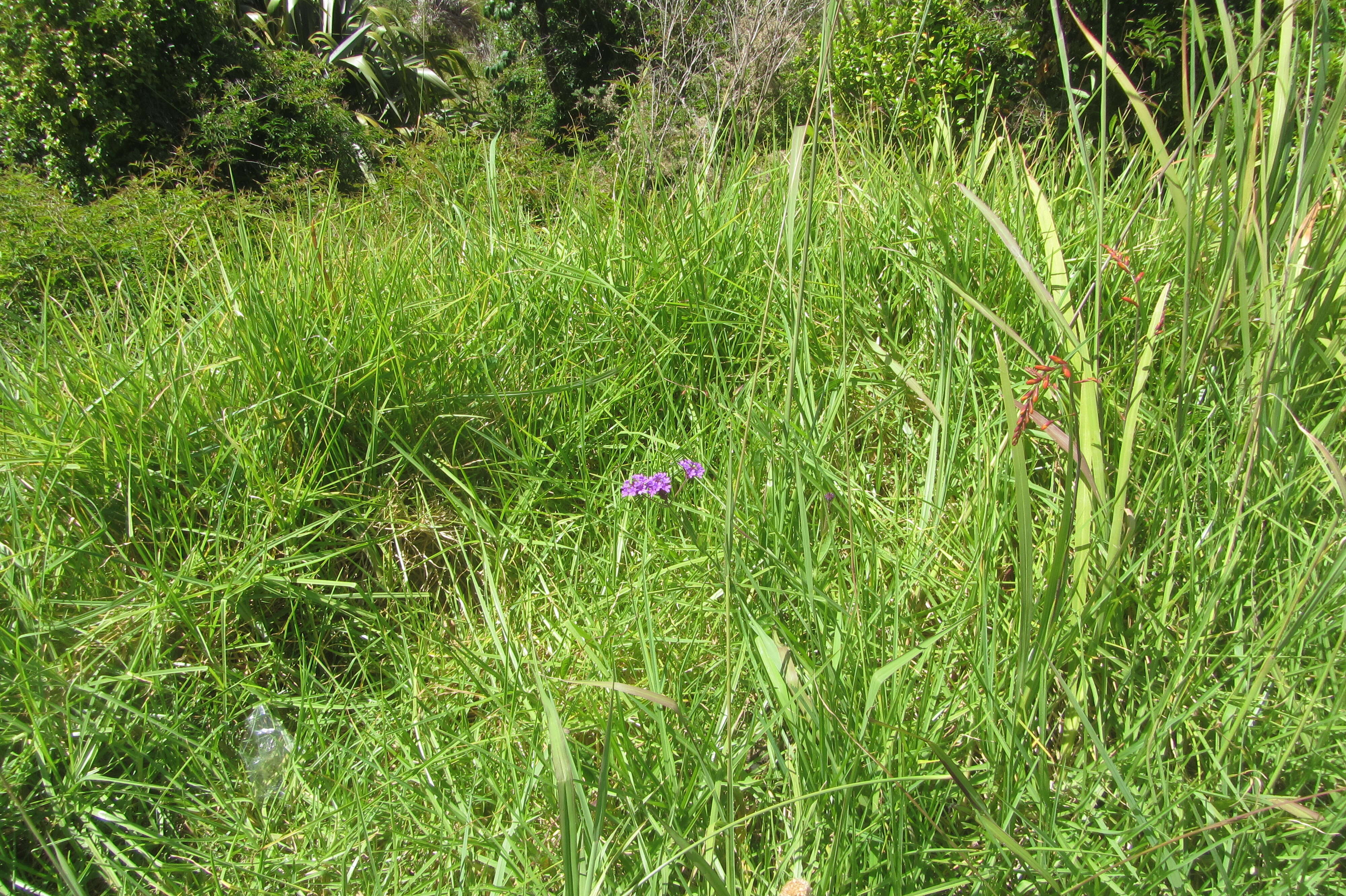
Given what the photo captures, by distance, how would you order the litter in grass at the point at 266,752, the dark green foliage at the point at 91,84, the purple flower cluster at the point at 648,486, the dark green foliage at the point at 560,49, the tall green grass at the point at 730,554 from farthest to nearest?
1. the dark green foliage at the point at 560,49
2. the dark green foliage at the point at 91,84
3. the purple flower cluster at the point at 648,486
4. the litter in grass at the point at 266,752
5. the tall green grass at the point at 730,554

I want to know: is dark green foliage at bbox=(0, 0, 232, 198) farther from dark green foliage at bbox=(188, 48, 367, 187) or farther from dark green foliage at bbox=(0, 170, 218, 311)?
dark green foliage at bbox=(0, 170, 218, 311)

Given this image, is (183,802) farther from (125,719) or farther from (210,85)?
(210,85)

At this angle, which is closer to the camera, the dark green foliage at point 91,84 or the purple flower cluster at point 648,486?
the purple flower cluster at point 648,486

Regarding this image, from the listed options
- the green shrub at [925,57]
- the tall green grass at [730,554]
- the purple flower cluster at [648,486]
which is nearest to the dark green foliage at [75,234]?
the tall green grass at [730,554]

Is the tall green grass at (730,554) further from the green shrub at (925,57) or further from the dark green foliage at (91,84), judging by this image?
the dark green foliage at (91,84)

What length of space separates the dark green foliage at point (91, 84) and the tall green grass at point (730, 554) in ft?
20.8

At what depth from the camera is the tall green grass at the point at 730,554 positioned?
3.14 feet

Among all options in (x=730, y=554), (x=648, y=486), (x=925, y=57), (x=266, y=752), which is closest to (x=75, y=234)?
(x=266, y=752)

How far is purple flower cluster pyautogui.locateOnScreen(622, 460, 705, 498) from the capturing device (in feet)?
4.64

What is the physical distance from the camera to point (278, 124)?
6812 mm

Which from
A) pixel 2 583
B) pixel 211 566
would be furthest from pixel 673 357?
pixel 2 583

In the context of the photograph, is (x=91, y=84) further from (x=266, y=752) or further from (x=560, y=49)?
(x=266, y=752)

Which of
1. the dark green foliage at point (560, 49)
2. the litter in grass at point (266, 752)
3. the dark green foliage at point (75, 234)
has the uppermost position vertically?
the dark green foliage at point (560, 49)

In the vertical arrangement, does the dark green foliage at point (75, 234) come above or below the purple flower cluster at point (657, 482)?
below
